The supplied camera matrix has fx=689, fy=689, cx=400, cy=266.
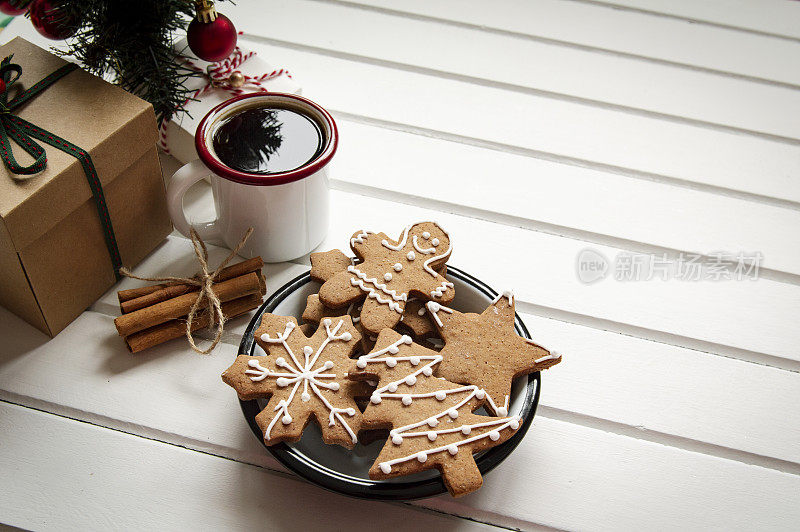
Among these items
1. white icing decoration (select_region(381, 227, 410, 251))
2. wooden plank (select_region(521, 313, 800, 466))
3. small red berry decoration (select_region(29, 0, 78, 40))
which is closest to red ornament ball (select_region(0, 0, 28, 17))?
small red berry decoration (select_region(29, 0, 78, 40))

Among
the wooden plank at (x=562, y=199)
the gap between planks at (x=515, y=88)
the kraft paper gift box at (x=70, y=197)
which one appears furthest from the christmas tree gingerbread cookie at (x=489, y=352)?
the gap between planks at (x=515, y=88)

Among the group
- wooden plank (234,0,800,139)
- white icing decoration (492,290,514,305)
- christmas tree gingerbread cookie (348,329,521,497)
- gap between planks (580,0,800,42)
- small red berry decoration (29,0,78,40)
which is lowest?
small red berry decoration (29,0,78,40)

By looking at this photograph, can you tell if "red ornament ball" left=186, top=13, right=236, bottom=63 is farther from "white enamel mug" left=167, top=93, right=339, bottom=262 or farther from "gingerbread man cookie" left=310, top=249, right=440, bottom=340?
"gingerbread man cookie" left=310, top=249, right=440, bottom=340

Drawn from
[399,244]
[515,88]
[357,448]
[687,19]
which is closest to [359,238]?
[399,244]

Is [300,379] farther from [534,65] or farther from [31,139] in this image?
[534,65]

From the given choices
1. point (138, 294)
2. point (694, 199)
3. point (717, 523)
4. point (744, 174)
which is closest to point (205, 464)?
point (138, 294)

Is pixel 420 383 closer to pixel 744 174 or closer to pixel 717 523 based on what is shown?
pixel 717 523
